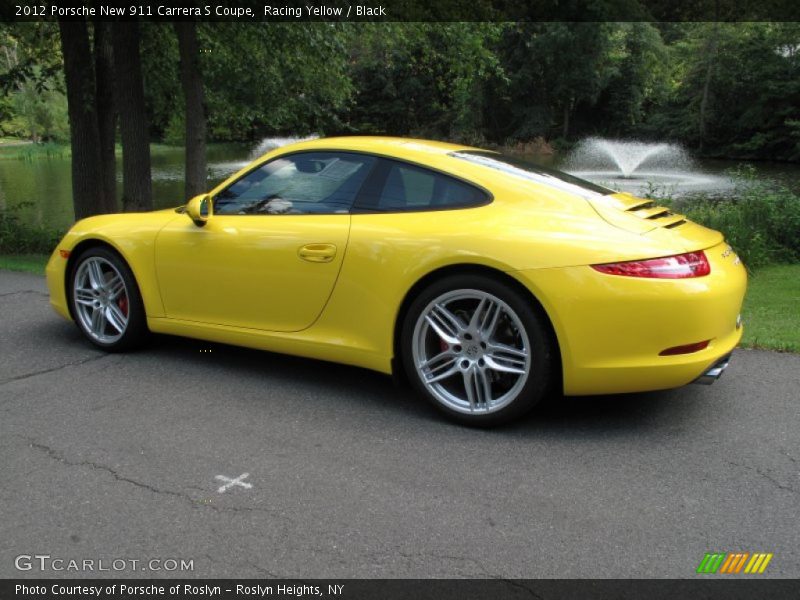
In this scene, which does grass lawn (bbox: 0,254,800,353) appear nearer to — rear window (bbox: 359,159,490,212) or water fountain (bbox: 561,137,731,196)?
rear window (bbox: 359,159,490,212)

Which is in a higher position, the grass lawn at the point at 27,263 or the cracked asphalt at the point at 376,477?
the cracked asphalt at the point at 376,477

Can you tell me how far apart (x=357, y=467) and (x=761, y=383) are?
254cm

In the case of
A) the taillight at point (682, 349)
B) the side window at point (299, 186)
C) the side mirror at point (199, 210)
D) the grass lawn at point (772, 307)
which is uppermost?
the side window at point (299, 186)

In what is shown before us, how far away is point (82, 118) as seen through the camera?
1148cm

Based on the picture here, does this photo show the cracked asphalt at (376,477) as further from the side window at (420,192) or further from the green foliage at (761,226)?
the green foliage at (761,226)

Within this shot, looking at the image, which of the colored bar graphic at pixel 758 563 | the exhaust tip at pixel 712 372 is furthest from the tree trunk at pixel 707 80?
the colored bar graphic at pixel 758 563

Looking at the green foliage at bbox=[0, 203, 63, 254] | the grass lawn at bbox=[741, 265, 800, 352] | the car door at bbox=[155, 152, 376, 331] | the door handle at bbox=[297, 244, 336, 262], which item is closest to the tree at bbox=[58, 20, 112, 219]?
the green foliage at bbox=[0, 203, 63, 254]

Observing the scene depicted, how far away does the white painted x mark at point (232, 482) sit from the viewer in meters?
3.11

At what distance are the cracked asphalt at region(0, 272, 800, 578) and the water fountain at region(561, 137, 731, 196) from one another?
7851mm

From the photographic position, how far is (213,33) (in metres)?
13.2

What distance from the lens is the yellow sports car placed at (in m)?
3.41

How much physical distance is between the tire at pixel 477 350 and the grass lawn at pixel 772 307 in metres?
2.32
